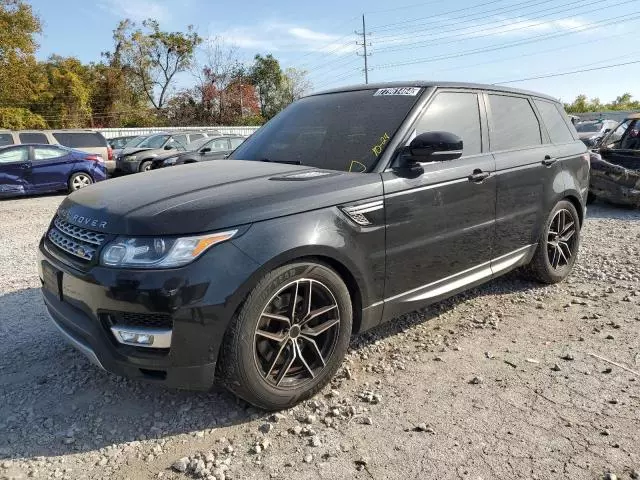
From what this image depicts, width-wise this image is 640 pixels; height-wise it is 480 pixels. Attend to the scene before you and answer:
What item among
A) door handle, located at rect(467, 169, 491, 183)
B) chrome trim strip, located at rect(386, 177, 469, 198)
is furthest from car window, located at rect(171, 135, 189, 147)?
chrome trim strip, located at rect(386, 177, 469, 198)

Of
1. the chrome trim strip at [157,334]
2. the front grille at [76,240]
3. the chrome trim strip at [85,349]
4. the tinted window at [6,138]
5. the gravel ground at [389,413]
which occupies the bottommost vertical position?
the gravel ground at [389,413]

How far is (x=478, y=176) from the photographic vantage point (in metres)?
3.66

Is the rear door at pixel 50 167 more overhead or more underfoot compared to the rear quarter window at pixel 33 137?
more underfoot

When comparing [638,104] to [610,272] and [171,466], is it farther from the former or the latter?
[171,466]

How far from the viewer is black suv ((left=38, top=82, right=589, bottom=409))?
2406 mm

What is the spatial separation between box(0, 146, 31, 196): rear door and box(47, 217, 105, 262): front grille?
419 inches

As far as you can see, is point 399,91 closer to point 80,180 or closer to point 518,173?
point 518,173

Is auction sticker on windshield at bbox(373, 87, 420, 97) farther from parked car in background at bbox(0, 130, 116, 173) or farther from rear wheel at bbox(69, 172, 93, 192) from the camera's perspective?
parked car in background at bbox(0, 130, 116, 173)

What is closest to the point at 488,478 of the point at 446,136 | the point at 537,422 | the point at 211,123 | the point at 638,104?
the point at 537,422

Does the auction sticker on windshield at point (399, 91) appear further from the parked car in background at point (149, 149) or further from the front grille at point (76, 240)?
the parked car in background at point (149, 149)

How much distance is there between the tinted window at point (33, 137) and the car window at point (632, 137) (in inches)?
564

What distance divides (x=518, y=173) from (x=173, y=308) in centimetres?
296

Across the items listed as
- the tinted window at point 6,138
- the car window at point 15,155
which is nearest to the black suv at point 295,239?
the car window at point 15,155

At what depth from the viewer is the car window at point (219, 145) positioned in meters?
15.4
